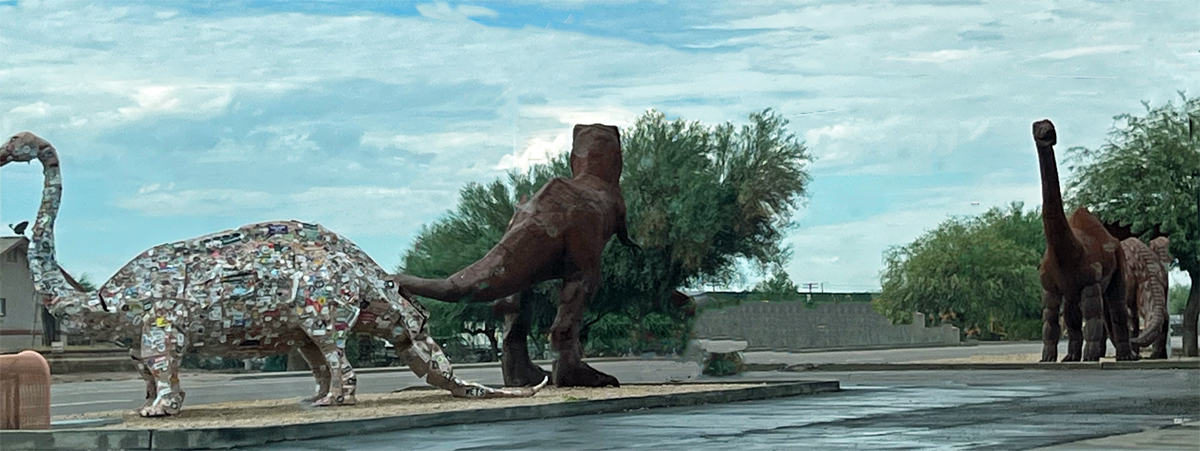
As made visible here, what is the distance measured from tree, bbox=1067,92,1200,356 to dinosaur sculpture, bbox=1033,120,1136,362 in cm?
398

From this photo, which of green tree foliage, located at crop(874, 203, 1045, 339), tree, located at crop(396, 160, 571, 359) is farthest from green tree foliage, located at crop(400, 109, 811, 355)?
green tree foliage, located at crop(874, 203, 1045, 339)

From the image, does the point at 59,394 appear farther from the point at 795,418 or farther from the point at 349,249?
the point at 795,418

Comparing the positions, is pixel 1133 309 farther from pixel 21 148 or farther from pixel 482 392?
pixel 21 148

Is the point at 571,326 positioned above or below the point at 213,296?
below

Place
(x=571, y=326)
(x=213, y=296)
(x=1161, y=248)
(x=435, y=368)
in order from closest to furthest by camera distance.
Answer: (x=213, y=296) → (x=435, y=368) → (x=571, y=326) → (x=1161, y=248)

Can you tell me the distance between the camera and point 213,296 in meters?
17.7

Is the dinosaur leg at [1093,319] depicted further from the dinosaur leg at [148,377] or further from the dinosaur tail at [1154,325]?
the dinosaur leg at [148,377]

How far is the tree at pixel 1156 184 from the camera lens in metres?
40.1

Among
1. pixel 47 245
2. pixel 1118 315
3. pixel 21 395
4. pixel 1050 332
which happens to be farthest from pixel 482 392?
pixel 1118 315

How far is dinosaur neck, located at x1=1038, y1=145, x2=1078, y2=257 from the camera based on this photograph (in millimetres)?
32250

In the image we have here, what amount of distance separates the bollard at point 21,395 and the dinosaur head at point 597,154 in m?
10.5

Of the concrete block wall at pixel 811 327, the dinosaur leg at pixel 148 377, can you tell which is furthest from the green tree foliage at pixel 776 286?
the dinosaur leg at pixel 148 377

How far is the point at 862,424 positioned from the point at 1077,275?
1794 centimetres

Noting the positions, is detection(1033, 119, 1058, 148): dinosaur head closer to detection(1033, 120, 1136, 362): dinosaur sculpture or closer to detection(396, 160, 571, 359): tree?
detection(1033, 120, 1136, 362): dinosaur sculpture
